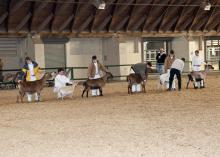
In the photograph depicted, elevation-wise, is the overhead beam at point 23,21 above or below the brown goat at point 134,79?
above

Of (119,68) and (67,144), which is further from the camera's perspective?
(119,68)

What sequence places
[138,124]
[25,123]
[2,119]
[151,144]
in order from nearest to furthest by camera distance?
[151,144], [138,124], [25,123], [2,119]

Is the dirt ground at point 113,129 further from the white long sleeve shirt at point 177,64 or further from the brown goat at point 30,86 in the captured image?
the white long sleeve shirt at point 177,64

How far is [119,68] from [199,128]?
49.3 feet

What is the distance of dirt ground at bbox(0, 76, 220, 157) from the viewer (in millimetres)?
5871

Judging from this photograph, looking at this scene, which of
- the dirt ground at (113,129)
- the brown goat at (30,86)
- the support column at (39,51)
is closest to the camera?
the dirt ground at (113,129)

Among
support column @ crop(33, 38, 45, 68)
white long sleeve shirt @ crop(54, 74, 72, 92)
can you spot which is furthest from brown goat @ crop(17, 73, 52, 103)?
support column @ crop(33, 38, 45, 68)

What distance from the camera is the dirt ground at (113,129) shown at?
5.87 meters

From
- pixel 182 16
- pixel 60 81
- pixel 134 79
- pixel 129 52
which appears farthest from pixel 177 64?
pixel 182 16

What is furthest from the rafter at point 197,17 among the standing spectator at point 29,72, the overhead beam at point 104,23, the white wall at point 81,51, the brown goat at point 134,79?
the standing spectator at point 29,72

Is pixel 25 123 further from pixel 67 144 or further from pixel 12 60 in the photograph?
pixel 12 60

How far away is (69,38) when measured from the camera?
22.2m

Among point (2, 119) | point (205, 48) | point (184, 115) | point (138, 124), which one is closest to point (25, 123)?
point (2, 119)

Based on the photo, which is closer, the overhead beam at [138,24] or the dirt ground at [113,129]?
the dirt ground at [113,129]
